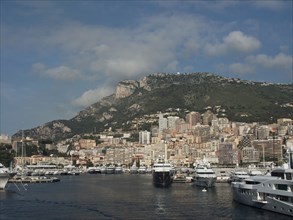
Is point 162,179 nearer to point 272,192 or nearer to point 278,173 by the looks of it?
point 278,173

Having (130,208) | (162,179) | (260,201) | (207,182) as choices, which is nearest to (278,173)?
(260,201)

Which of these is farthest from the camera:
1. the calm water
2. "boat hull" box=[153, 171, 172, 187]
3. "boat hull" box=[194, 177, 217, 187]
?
"boat hull" box=[153, 171, 172, 187]

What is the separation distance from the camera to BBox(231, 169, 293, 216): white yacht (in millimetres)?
49688

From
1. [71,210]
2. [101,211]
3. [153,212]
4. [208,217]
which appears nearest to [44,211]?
[71,210]

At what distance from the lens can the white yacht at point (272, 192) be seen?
49.7m

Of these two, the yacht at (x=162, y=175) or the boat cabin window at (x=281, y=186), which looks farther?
the yacht at (x=162, y=175)

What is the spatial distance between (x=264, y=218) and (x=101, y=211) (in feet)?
62.9

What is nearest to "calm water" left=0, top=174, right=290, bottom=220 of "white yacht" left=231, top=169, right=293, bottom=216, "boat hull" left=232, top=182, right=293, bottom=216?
"boat hull" left=232, top=182, right=293, bottom=216

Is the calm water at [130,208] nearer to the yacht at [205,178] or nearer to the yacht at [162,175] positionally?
the yacht at [205,178]

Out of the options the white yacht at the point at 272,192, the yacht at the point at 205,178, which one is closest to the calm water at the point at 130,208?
the white yacht at the point at 272,192

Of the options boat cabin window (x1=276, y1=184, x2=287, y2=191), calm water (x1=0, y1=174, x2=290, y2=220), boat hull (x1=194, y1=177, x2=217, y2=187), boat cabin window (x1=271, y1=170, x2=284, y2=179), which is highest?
boat cabin window (x1=271, y1=170, x2=284, y2=179)

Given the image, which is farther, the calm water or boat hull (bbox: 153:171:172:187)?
boat hull (bbox: 153:171:172:187)

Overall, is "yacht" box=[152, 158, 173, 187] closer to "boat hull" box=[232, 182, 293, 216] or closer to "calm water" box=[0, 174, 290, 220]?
"calm water" box=[0, 174, 290, 220]

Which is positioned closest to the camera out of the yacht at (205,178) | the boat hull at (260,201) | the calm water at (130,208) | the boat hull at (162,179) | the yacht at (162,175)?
the boat hull at (260,201)
